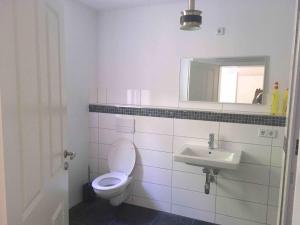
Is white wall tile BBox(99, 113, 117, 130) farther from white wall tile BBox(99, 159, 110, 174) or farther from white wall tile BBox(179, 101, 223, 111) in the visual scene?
white wall tile BBox(179, 101, 223, 111)

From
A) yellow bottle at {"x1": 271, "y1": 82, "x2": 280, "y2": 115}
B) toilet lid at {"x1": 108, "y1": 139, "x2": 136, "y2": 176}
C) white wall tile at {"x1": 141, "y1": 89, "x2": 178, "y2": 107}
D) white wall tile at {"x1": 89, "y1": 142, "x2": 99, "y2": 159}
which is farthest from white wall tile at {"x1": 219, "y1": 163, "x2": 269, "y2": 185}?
white wall tile at {"x1": 89, "y1": 142, "x2": 99, "y2": 159}

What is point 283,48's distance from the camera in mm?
2141

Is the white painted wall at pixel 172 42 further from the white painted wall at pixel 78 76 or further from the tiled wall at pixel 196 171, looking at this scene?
the tiled wall at pixel 196 171

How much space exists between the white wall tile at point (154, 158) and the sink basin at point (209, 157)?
278mm

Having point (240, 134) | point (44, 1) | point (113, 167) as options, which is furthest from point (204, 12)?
point (113, 167)

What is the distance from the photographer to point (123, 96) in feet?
9.15

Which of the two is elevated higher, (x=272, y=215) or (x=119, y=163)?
(x=119, y=163)

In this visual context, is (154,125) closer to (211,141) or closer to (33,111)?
(211,141)

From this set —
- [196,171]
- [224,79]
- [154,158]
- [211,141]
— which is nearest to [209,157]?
[211,141]

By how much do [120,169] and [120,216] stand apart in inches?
19.5

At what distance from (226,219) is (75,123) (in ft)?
6.17

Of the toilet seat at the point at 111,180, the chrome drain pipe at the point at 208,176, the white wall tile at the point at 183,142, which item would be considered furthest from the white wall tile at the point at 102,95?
the chrome drain pipe at the point at 208,176

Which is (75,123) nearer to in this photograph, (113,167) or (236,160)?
(113,167)

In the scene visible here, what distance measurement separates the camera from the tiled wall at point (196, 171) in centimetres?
225
